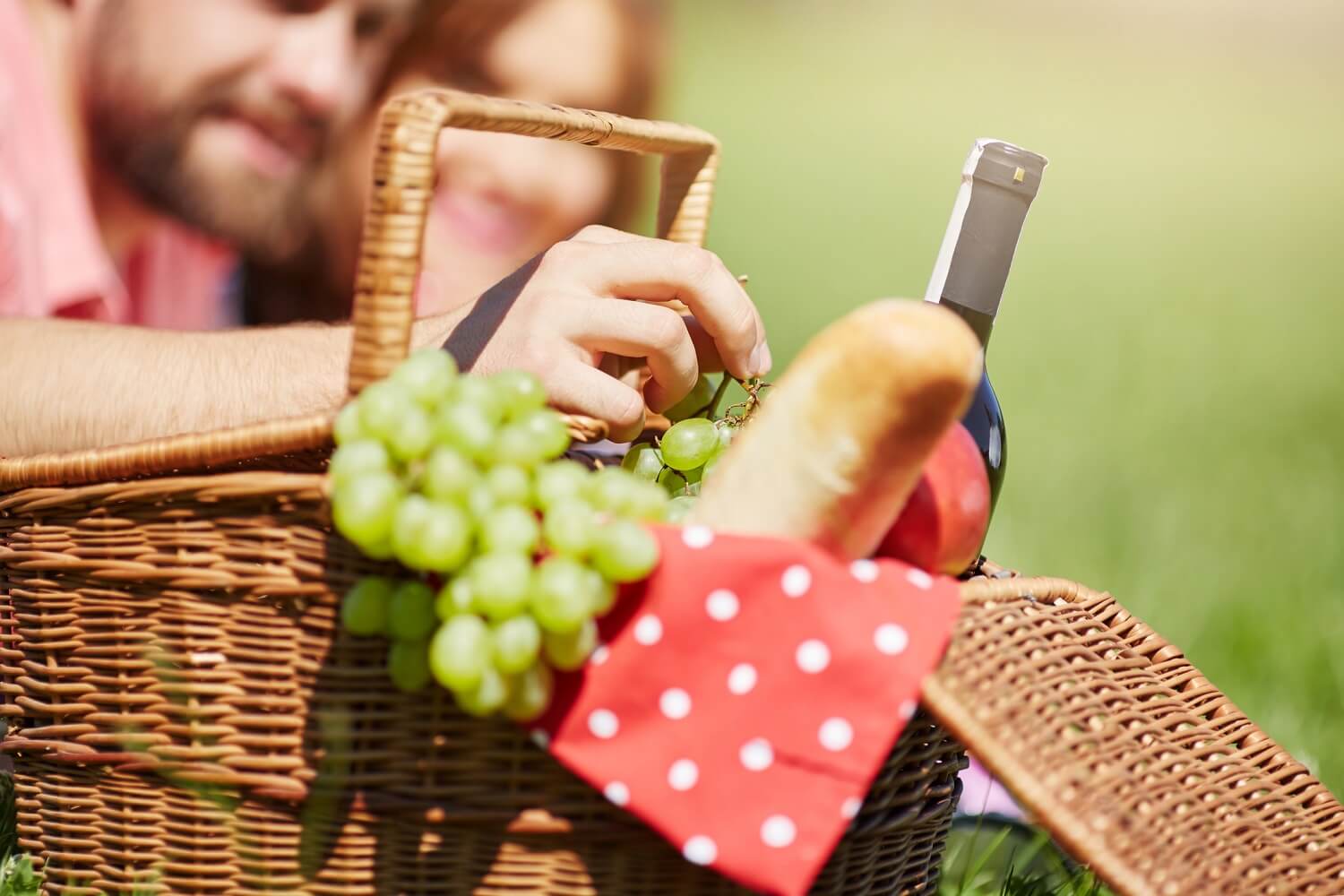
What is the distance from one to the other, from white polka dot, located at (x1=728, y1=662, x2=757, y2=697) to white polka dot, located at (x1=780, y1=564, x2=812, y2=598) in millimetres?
62

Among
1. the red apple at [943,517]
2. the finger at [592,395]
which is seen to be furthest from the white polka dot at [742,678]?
the finger at [592,395]

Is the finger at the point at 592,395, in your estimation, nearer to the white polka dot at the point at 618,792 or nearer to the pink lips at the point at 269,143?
the white polka dot at the point at 618,792

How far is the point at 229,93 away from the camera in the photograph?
2.64 meters

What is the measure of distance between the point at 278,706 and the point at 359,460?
26cm

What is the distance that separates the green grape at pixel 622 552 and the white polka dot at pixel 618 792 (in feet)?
0.50

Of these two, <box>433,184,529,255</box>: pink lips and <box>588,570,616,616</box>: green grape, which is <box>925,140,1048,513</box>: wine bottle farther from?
<box>433,184,529,255</box>: pink lips

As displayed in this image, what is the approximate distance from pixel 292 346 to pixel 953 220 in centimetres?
73

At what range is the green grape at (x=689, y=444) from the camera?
3.64 feet

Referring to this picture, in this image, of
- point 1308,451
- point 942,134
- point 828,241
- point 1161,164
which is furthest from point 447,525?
point 1161,164

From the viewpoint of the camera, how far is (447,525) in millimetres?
764

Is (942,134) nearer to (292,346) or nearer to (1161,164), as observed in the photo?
(1161,164)

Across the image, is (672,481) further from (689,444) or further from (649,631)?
(649,631)

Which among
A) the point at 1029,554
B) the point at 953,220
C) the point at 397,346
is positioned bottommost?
the point at 1029,554

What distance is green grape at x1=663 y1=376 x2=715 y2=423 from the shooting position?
4.30 feet
